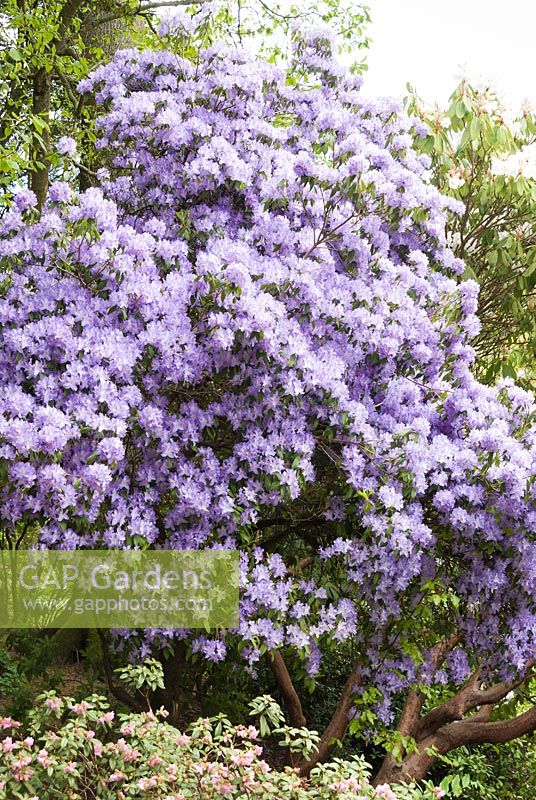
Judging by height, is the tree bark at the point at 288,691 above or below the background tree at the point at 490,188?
below

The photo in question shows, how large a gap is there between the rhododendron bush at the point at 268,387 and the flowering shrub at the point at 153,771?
60 cm

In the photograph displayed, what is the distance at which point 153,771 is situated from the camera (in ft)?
10.6

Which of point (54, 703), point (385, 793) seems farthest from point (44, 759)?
point (385, 793)

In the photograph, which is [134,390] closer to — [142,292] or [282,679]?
[142,292]

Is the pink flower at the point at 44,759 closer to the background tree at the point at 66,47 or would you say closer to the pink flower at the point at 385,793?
the pink flower at the point at 385,793

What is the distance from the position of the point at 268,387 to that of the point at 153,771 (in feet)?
5.27

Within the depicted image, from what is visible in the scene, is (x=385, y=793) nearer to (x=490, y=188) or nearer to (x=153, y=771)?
(x=153, y=771)

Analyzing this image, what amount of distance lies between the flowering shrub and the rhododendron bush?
599 mm

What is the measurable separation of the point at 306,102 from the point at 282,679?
11.9 ft

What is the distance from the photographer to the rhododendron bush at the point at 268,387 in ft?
11.9

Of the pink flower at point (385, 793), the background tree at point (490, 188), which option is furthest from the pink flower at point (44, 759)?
the background tree at point (490, 188)

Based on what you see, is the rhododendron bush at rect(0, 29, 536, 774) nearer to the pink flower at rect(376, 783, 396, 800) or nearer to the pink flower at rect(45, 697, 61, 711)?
the pink flower at rect(45, 697, 61, 711)

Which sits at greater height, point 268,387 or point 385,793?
point 268,387

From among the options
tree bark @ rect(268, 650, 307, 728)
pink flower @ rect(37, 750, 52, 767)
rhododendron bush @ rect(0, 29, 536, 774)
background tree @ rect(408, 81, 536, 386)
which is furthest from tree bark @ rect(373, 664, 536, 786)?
pink flower @ rect(37, 750, 52, 767)
